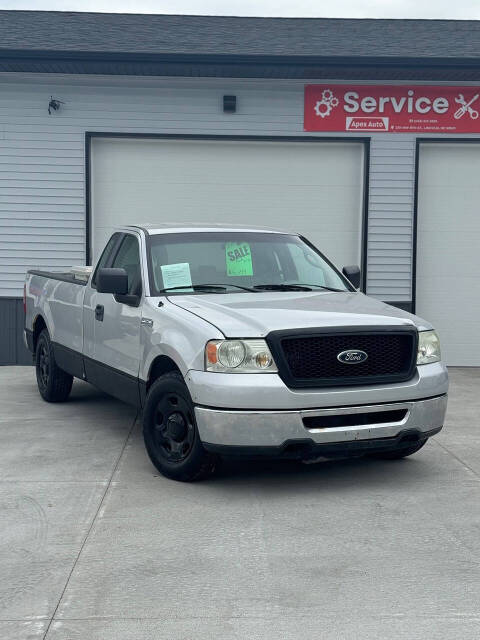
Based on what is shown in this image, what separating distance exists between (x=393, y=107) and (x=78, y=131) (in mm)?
4446

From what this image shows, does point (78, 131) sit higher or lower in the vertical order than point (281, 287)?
higher

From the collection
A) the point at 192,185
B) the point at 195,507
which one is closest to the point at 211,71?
the point at 192,185

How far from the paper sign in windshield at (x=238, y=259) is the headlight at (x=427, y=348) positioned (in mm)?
1520

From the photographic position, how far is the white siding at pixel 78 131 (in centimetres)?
1191

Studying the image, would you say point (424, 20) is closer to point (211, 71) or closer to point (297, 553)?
point (211, 71)

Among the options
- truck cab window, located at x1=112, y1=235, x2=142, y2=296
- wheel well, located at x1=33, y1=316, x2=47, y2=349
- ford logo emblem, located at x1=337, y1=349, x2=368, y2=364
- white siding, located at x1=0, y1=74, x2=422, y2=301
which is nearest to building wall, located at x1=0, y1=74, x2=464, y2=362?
white siding, located at x1=0, y1=74, x2=422, y2=301

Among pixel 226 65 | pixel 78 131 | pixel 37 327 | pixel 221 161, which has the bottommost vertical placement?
pixel 37 327

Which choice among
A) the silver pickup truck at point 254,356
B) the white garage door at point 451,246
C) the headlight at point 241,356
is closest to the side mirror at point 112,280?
the silver pickup truck at point 254,356

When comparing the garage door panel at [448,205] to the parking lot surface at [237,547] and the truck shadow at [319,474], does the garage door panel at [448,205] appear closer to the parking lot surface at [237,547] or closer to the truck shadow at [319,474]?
the parking lot surface at [237,547]

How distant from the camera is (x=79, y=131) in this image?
471 inches

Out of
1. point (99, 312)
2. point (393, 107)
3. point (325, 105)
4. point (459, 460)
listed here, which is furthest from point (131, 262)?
point (393, 107)

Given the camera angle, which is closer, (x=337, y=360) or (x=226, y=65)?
(x=337, y=360)

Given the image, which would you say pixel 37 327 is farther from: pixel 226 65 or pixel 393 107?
pixel 393 107

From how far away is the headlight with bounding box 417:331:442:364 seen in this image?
594cm
